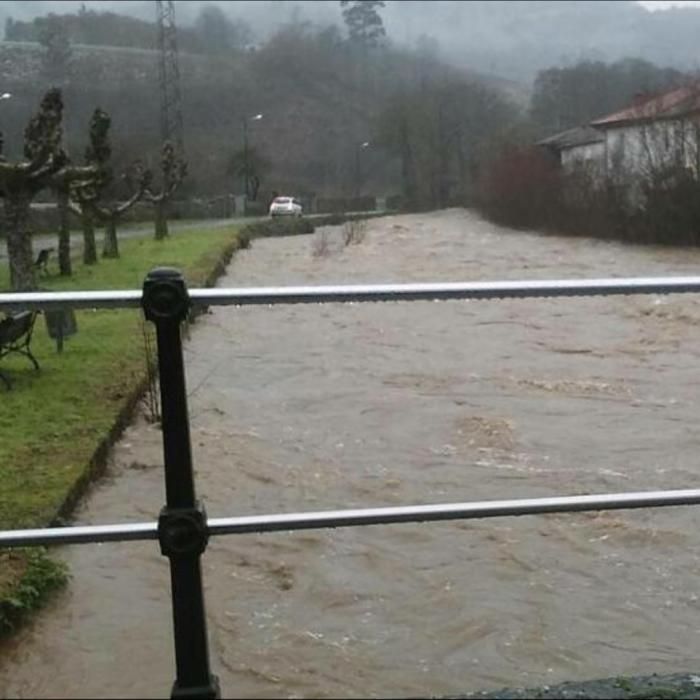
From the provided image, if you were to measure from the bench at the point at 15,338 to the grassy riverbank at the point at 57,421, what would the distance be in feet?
0.18

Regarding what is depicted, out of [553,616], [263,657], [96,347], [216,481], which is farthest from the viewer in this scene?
[96,347]

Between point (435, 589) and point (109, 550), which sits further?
point (435, 589)

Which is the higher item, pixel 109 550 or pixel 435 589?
pixel 109 550

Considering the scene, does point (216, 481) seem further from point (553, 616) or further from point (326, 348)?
point (326, 348)

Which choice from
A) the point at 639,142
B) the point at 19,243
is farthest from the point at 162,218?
the point at 639,142

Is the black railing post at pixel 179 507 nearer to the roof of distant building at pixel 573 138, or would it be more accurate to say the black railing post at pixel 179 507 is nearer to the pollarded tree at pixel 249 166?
the pollarded tree at pixel 249 166

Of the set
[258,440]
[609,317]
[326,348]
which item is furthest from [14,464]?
[609,317]

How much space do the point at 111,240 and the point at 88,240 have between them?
0.60 m

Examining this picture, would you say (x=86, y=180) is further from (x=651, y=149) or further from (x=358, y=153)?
(x=651, y=149)

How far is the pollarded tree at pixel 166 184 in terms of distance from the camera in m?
5.81

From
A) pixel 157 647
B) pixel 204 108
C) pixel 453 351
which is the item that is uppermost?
pixel 204 108

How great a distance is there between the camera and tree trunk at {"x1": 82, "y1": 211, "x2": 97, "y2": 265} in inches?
417

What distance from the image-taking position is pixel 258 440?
5.70 metres

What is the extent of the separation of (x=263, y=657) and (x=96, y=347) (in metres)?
4.55
